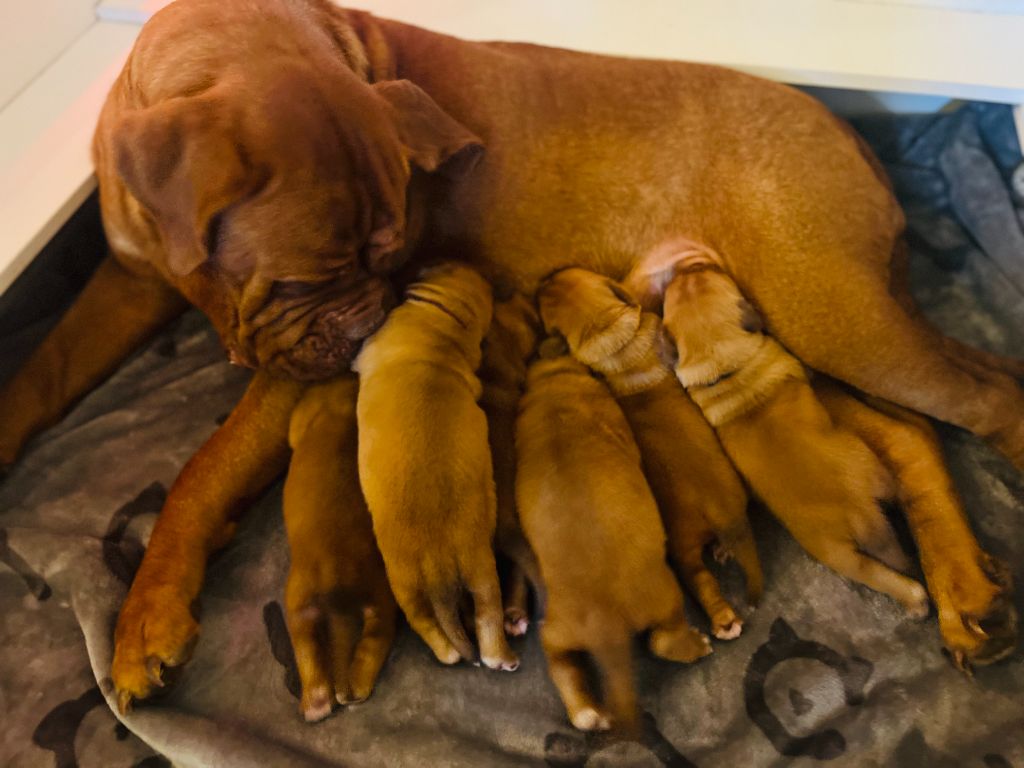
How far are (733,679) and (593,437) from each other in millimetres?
454

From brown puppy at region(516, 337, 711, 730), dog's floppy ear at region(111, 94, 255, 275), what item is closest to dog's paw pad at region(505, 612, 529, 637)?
brown puppy at region(516, 337, 711, 730)

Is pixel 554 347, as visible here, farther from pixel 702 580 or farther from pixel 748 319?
pixel 702 580

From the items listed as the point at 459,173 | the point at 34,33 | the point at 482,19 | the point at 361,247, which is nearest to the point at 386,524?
the point at 361,247

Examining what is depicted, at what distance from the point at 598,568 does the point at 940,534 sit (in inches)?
24.8

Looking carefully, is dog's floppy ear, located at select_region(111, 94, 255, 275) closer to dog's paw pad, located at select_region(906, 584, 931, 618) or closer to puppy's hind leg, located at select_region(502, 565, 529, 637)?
puppy's hind leg, located at select_region(502, 565, 529, 637)

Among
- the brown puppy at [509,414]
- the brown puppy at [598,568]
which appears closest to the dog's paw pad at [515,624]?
the brown puppy at [509,414]

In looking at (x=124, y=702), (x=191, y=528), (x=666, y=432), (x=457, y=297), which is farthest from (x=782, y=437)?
(x=124, y=702)

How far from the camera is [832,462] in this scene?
1450 mm

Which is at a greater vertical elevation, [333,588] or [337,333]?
[337,333]

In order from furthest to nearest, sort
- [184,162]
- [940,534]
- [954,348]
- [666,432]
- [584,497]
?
1. [954,348]
2. [666,432]
3. [940,534]
4. [584,497]
5. [184,162]

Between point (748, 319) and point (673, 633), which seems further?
point (748, 319)

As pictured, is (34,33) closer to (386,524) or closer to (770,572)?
(386,524)

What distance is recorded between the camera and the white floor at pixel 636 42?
6.04 feet

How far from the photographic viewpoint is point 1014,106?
1.94 meters
